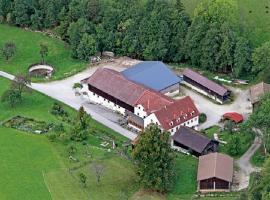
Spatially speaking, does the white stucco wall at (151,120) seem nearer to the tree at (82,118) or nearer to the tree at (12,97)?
the tree at (82,118)

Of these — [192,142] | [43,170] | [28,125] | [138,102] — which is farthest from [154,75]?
[43,170]

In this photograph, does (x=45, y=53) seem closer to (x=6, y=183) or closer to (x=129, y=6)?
(x=129, y=6)

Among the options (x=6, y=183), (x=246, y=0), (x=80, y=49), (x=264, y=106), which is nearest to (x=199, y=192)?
(x=264, y=106)

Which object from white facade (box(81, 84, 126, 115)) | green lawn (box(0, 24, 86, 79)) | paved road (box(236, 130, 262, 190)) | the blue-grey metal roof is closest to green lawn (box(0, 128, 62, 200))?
white facade (box(81, 84, 126, 115))

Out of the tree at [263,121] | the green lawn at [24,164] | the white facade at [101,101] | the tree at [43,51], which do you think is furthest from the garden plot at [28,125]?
the tree at [263,121]

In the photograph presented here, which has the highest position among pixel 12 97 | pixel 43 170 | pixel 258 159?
pixel 12 97

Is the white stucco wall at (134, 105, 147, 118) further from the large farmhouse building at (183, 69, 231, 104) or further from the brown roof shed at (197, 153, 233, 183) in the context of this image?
the brown roof shed at (197, 153, 233, 183)

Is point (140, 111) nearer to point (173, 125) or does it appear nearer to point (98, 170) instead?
point (173, 125)
